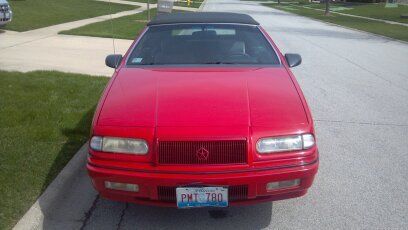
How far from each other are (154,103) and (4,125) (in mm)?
2693

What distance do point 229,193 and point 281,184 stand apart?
38 centimetres

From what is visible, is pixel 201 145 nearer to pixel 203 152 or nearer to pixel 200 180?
pixel 203 152

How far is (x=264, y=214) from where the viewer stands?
3.74 metres

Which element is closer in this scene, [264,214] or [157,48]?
[264,214]

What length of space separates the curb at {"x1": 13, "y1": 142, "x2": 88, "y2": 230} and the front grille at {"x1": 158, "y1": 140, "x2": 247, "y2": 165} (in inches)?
44.2

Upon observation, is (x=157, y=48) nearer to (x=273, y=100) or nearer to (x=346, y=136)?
(x=273, y=100)

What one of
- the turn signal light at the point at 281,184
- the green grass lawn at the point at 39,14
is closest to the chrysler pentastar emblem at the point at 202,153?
the turn signal light at the point at 281,184

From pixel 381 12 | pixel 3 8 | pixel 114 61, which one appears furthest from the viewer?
pixel 381 12

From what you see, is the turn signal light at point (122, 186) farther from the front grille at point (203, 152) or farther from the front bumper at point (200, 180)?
the front grille at point (203, 152)

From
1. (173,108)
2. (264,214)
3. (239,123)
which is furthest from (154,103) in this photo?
(264,214)

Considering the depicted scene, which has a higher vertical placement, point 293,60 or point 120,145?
point 293,60

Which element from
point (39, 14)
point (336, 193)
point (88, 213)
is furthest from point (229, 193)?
point (39, 14)

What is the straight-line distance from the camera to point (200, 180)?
3.10 m

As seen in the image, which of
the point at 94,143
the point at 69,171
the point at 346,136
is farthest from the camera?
the point at 346,136
